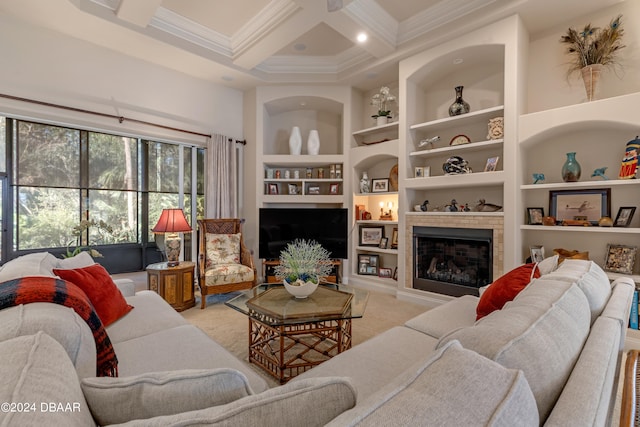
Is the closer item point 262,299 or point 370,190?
point 262,299

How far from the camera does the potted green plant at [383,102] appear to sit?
4.35 m

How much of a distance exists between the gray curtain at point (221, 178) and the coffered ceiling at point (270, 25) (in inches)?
40.2

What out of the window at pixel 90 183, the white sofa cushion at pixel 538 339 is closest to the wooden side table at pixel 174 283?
the window at pixel 90 183

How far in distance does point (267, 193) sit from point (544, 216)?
3725 millimetres

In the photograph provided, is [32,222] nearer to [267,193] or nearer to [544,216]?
[267,193]

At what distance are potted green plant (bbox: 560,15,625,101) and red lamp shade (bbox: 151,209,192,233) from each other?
445 centimetres

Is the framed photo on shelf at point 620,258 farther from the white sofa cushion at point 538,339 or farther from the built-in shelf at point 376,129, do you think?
the built-in shelf at point 376,129

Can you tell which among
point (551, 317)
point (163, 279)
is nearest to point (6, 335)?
point (551, 317)

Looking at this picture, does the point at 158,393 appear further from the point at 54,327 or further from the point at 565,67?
the point at 565,67

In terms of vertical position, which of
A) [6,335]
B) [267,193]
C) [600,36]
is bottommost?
[6,335]

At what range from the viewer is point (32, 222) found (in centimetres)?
351

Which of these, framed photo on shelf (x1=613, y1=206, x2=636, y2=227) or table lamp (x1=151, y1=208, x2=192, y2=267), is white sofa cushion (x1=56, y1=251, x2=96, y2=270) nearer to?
table lamp (x1=151, y1=208, x2=192, y2=267)

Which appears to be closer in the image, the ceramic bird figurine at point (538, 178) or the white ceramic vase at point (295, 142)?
the ceramic bird figurine at point (538, 178)

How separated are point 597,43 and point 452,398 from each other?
3.87m
